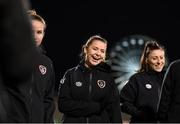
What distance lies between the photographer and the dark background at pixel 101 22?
1146 cm

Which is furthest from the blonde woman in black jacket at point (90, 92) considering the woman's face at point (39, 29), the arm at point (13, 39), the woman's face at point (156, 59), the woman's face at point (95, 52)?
the arm at point (13, 39)

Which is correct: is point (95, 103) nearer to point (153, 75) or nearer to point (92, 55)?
point (92, 55)

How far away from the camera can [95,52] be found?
396 cm

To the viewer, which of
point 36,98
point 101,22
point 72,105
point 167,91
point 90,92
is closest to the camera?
point 36,98

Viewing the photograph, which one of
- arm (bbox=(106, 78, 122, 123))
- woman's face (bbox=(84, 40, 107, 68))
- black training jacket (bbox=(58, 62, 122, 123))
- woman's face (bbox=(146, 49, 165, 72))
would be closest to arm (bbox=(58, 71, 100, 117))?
black training jacket (bbox=(58, 62, 122, 123))

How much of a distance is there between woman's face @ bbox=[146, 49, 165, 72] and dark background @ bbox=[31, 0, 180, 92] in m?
7.17

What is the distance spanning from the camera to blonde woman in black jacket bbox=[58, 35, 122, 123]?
391cm

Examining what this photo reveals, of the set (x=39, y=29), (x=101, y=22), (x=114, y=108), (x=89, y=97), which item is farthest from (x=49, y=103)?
(x=101, y=22)

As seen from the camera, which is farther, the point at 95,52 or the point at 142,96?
the point at 142,96

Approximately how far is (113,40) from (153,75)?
725 centimetres

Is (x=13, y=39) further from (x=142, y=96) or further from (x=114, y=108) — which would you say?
(x=142, y=96)

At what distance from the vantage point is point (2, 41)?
794mm

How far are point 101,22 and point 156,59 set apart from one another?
7740mm

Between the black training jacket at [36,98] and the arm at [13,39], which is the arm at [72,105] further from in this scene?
the arm at [13,39]
